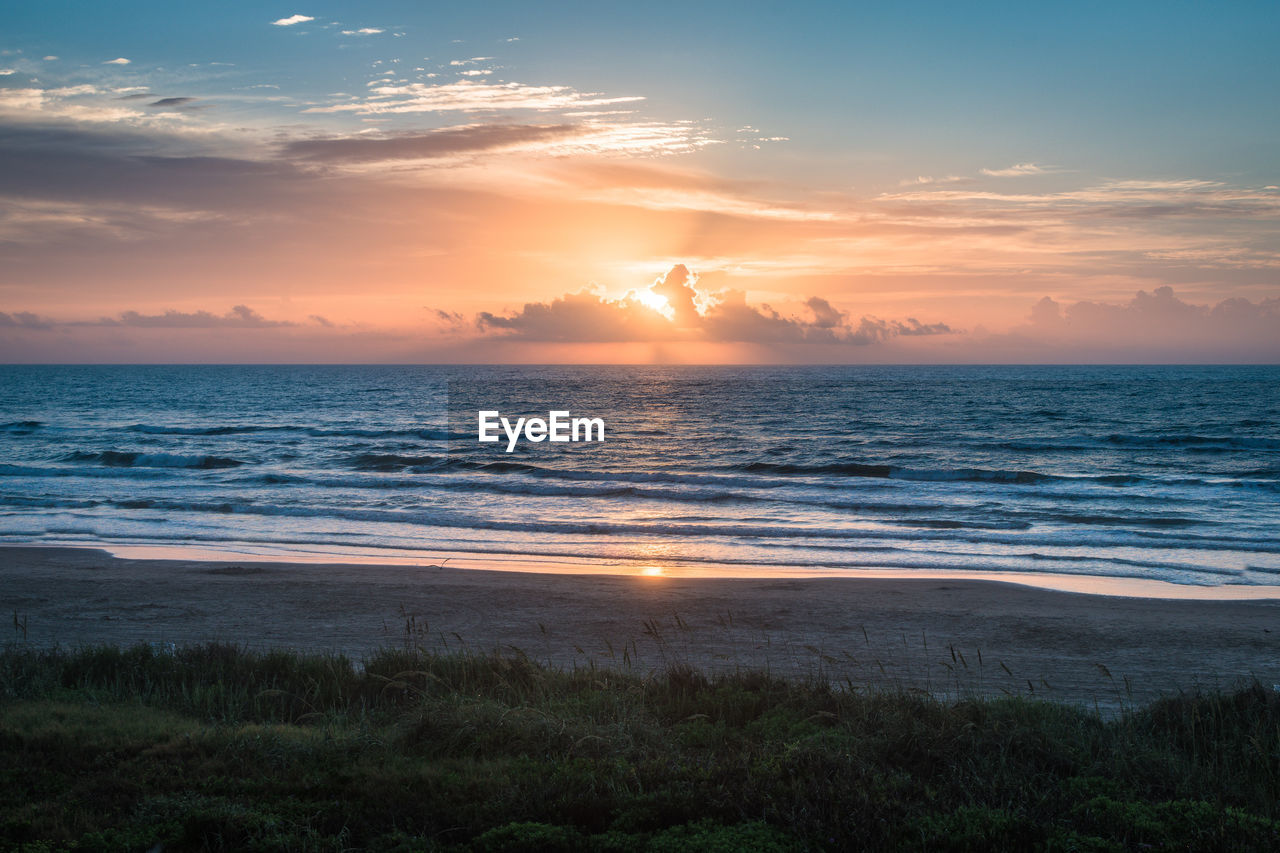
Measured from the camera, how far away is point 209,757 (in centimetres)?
616

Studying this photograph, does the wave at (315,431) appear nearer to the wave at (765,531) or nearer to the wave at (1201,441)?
the wave at (765,531)

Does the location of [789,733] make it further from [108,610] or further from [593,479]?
[593,479]

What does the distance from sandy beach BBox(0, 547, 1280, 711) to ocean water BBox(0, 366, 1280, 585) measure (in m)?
3.24

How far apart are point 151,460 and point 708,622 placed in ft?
116

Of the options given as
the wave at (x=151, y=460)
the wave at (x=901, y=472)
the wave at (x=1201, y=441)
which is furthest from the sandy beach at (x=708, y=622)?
the wave at (x=1201, y=441)

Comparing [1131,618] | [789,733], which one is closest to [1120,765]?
[789,733]

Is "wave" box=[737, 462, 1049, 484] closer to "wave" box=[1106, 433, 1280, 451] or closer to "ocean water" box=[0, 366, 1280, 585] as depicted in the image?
"ocean water" box=[0, 366, 1280, 585]

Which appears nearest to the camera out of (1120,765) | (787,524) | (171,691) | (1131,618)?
(1120,765)

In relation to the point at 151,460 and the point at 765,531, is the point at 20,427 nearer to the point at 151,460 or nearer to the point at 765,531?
the point at 151,460

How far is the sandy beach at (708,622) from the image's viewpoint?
1037 centimetres

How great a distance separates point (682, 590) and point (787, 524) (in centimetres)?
881

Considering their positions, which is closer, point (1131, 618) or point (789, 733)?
point (789, 733)

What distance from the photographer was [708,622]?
1295cm

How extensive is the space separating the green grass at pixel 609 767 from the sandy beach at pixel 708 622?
1.72 m
